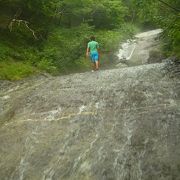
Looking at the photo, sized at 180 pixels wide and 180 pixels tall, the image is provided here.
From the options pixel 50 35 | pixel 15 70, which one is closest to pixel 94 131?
pixel 15 70

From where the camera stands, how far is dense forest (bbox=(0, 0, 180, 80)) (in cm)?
1712

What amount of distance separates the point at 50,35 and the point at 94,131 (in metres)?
11.2

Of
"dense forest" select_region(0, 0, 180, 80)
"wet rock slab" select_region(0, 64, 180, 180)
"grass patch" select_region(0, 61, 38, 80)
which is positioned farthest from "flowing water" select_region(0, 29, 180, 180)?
"dense forest" select_region(0, 0, 180, 80)

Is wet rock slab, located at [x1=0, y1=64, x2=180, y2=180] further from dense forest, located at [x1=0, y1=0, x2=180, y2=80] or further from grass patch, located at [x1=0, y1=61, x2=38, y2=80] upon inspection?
dense forest, located at [x1=0, y1=0, x2=180, y2=80]

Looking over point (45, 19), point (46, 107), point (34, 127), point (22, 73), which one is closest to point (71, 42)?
point (45, 19)

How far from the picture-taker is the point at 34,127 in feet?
36.6

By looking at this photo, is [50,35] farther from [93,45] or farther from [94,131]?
[94,131]

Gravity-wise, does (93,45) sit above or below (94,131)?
below

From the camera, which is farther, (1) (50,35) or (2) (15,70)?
(1) (50,35)

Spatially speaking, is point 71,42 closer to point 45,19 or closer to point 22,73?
point 45,19

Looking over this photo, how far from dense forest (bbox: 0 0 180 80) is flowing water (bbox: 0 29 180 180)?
139 inches

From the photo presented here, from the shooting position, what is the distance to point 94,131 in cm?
1039

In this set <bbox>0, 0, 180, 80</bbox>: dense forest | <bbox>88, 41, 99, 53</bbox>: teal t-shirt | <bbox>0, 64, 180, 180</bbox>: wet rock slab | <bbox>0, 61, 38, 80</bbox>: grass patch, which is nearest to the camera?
<bbox>0, 64, 180, 180</bbox>: wet rock slab

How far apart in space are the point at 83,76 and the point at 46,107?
3.69 meters
